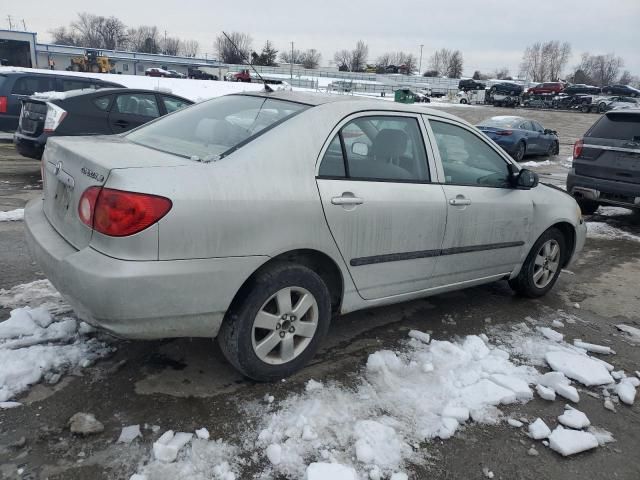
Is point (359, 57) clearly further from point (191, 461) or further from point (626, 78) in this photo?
point (191, 461)

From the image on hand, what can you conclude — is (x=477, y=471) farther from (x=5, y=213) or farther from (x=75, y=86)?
(x=75, y=86)

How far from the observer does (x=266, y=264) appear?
2.86 metres

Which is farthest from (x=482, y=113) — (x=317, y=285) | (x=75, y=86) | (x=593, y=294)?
(x=317, y=285)

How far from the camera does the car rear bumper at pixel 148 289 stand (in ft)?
8.00

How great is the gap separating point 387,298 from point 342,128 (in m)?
1.17

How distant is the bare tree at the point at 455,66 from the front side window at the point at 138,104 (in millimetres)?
120020

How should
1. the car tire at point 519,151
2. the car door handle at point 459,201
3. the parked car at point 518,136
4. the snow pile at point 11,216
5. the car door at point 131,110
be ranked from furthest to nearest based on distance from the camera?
the car tire at point 519,151
the parked car at point 518,136
the car door at point 131,110
the snow pile at point 11,216
the car door handle at point 459,201

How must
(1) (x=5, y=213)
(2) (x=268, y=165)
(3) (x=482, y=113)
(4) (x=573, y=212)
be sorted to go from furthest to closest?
(3) (x=482, y=113) < (1) (x=5, y=213) < (4) (x=573, y=212) < (2) (x=268, y=165)

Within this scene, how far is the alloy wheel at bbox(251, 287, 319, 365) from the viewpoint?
2906 mm

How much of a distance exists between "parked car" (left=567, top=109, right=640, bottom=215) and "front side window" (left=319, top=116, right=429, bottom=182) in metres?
5.19

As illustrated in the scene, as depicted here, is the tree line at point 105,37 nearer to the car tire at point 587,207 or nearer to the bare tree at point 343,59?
the bare tree at point 343,59

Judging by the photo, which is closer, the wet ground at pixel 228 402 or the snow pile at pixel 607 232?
the wet ground at pixel 228 402

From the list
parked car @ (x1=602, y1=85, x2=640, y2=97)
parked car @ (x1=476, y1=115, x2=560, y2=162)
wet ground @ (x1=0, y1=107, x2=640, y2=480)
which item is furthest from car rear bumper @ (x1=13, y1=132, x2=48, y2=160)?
parked car @ (x1=602, y1=85, x2=640, y2=97)

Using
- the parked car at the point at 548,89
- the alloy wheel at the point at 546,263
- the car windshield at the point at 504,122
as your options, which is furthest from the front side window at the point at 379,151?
the parked car at the point at 548,89
